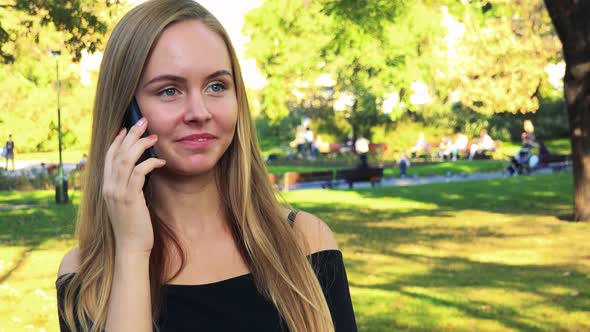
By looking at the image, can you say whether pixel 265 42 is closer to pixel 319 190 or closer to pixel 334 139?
pixel 319 190

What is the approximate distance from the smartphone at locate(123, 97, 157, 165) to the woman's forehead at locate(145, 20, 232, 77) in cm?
11

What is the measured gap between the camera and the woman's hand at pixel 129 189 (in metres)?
2.49

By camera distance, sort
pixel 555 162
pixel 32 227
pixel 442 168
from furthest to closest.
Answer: pixel 442 168 < pixel 555 162 < pixel 32 227

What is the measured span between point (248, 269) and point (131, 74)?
73cm

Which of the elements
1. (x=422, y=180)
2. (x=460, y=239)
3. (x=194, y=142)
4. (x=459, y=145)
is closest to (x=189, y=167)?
(x=194, y=142)

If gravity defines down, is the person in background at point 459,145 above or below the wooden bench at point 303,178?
above

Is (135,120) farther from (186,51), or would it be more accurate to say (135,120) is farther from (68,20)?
(68,20)

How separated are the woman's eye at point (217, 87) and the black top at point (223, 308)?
1.96 feet

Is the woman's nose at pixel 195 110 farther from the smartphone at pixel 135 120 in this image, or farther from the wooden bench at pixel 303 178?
the wooden bench at pixel 303 178

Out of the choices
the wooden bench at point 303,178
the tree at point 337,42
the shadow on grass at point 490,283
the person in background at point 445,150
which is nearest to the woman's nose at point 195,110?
the shadow on grass at point 490,283

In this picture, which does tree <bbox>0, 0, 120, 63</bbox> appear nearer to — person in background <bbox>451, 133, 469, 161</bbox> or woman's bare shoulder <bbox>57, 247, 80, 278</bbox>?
woman's bare shoulder <bbox>57, 247, 80, 278</bbox>

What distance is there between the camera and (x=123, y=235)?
2549mm

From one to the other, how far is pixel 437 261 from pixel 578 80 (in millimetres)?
6255

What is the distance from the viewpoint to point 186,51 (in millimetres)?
2561
